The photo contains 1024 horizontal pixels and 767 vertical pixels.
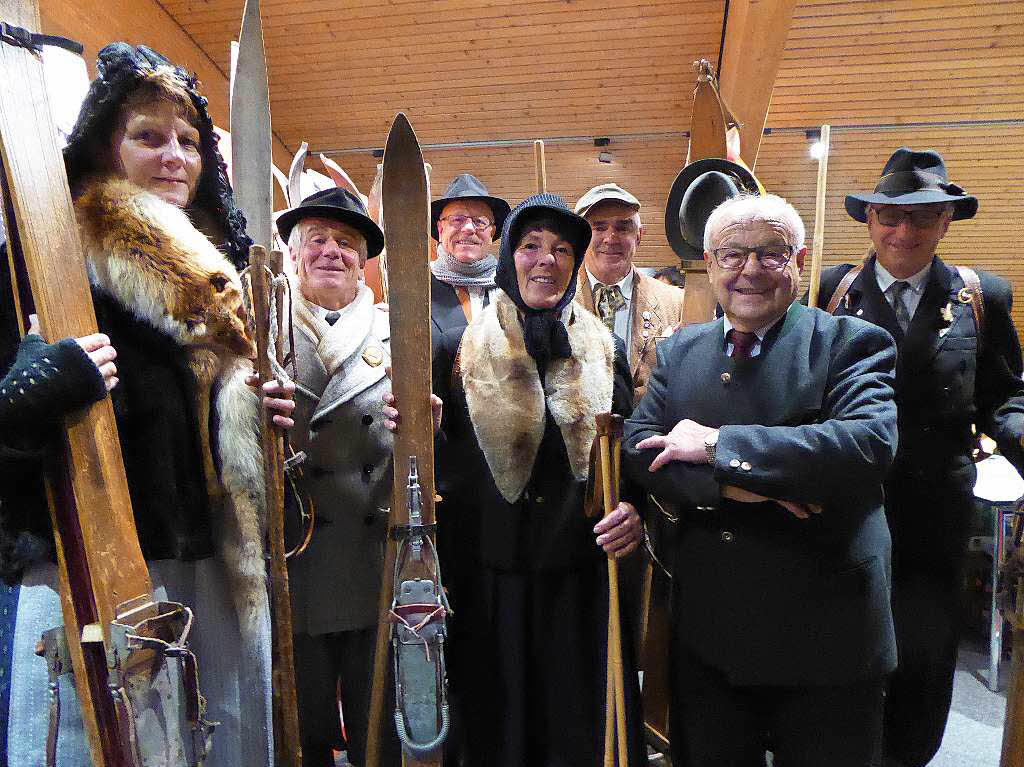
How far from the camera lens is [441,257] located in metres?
2.91

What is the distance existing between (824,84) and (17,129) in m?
5.83

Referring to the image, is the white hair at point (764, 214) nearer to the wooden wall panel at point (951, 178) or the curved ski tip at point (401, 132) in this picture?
the curved ski tip at point (401, 132)

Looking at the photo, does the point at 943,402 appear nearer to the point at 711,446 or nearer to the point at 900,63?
the point at 711,446

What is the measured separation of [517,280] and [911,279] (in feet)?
4.44

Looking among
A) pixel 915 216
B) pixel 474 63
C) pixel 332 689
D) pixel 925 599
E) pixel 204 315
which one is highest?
pixel 474 63

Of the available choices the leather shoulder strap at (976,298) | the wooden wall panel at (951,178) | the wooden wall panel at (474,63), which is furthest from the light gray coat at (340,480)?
the wooden wall panel at (951,178)

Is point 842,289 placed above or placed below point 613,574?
above

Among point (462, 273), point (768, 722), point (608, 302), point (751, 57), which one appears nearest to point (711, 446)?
point (768, 722)

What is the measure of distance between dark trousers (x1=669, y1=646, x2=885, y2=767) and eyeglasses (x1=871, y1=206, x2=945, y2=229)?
1.45 meters

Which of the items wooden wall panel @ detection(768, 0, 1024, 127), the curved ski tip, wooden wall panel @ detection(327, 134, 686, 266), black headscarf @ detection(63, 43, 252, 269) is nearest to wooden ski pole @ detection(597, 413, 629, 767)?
the curved ski tip

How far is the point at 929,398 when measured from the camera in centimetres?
195

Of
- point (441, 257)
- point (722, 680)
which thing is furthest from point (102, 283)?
point (441, 257)

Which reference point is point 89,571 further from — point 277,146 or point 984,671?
point 277,146

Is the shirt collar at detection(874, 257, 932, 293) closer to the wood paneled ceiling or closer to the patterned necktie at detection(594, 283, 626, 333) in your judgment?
the patterned necktie at detection(594, 283, 626, 333)
